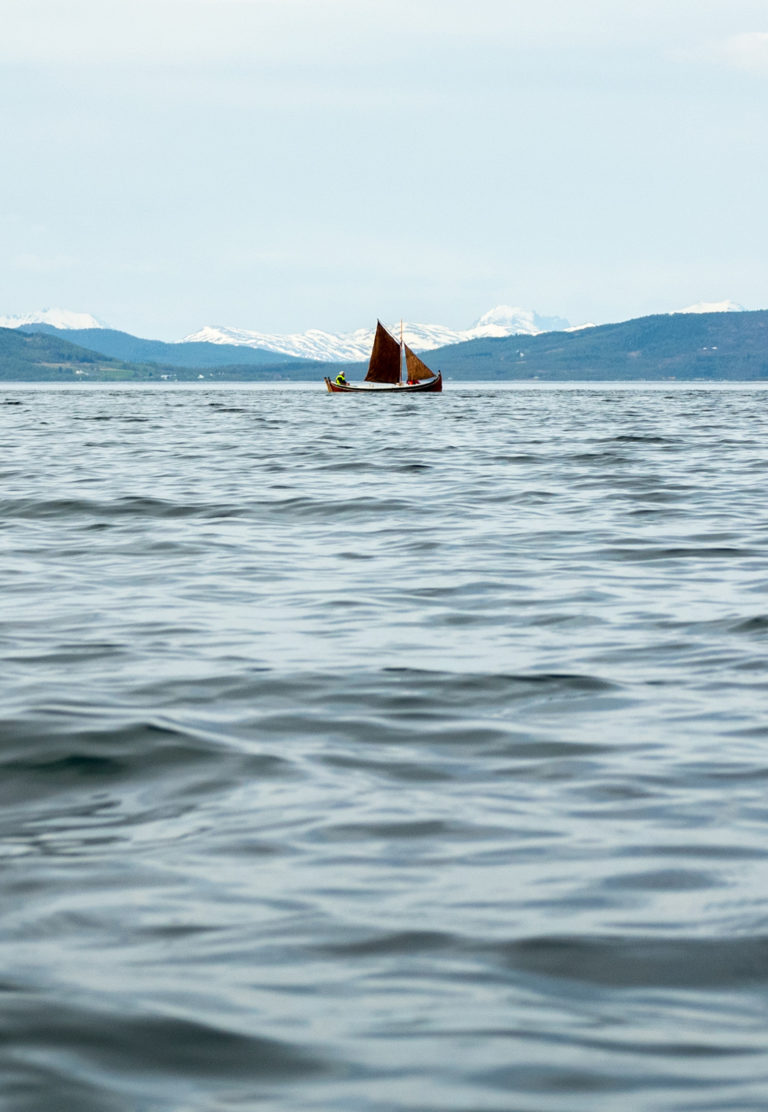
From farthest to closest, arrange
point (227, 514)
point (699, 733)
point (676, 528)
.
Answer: point (227, 514) < point (676, 528) < point (699, 733)

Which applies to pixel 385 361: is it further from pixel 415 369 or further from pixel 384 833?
pixel 384 833

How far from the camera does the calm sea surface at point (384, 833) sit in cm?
373

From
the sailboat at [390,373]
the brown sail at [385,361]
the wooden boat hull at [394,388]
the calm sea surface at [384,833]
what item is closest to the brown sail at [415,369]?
the sailboat at [390,373]

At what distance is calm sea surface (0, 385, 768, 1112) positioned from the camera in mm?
3730

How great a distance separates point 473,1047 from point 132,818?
2477 millimetres

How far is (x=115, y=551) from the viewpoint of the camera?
14992 mm

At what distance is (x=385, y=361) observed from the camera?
129 m

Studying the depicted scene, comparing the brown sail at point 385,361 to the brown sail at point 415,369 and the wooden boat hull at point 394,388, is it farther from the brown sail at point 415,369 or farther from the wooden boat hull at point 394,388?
the brown sail at point 415,369

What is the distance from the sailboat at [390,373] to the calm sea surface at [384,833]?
111 meters

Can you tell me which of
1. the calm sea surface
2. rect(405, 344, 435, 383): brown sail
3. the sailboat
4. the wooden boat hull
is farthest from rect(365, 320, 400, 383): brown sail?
the calm sea surface

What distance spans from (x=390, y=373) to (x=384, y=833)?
126447mm

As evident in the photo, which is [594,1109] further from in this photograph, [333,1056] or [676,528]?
[676,528]

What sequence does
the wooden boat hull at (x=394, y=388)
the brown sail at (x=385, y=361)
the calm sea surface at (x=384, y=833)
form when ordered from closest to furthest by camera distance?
the calm sea surface at (x=384, y=833)
the wooden boat hull at (x=394, y=388)
the brown sail at (x=385, y=361)

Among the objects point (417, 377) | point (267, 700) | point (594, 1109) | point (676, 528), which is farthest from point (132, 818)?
point (417, 377)
